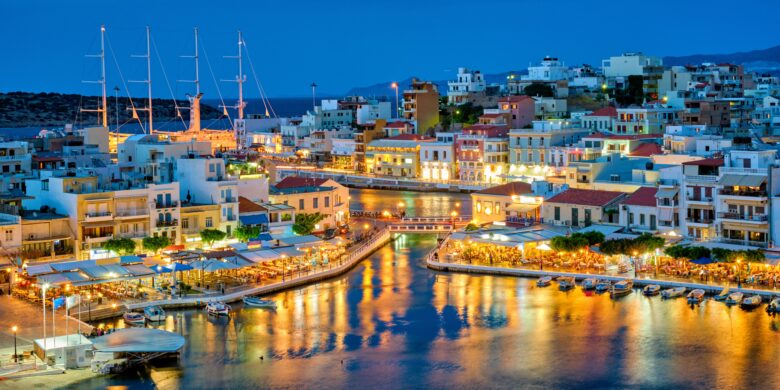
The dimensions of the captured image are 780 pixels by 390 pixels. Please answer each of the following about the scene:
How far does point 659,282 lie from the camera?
2509cm

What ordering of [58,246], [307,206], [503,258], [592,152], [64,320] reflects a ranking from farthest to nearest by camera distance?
[592,152] < [307,206] < [503,258] < [58,246] < [64,320]

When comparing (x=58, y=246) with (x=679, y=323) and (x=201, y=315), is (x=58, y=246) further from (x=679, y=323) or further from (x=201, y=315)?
(x=679, y=323)

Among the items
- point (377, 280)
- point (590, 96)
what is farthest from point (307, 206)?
point (590, 96)

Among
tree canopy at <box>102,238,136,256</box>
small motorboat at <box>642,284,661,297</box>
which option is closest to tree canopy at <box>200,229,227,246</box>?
tree canopy at <box>102,238,136,256</box>

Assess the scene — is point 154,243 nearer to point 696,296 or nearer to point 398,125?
point 696,296

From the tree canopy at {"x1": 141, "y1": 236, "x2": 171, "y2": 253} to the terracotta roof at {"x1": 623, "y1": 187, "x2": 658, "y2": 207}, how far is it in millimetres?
11294

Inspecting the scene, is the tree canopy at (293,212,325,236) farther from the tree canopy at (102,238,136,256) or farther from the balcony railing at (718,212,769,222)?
the balcony railing at (718,212,769,222)

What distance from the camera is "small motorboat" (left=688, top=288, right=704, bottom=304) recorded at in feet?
77.4

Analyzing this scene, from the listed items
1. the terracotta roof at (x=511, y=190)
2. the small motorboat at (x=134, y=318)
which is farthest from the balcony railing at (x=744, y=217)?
the small motorboat at (x=134, y=318)

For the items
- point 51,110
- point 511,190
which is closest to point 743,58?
point 51,110

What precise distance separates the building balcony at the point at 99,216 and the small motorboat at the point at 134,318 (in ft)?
14.7

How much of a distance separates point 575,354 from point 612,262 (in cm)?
734

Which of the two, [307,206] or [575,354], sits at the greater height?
[307,206]

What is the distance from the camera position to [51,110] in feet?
454
